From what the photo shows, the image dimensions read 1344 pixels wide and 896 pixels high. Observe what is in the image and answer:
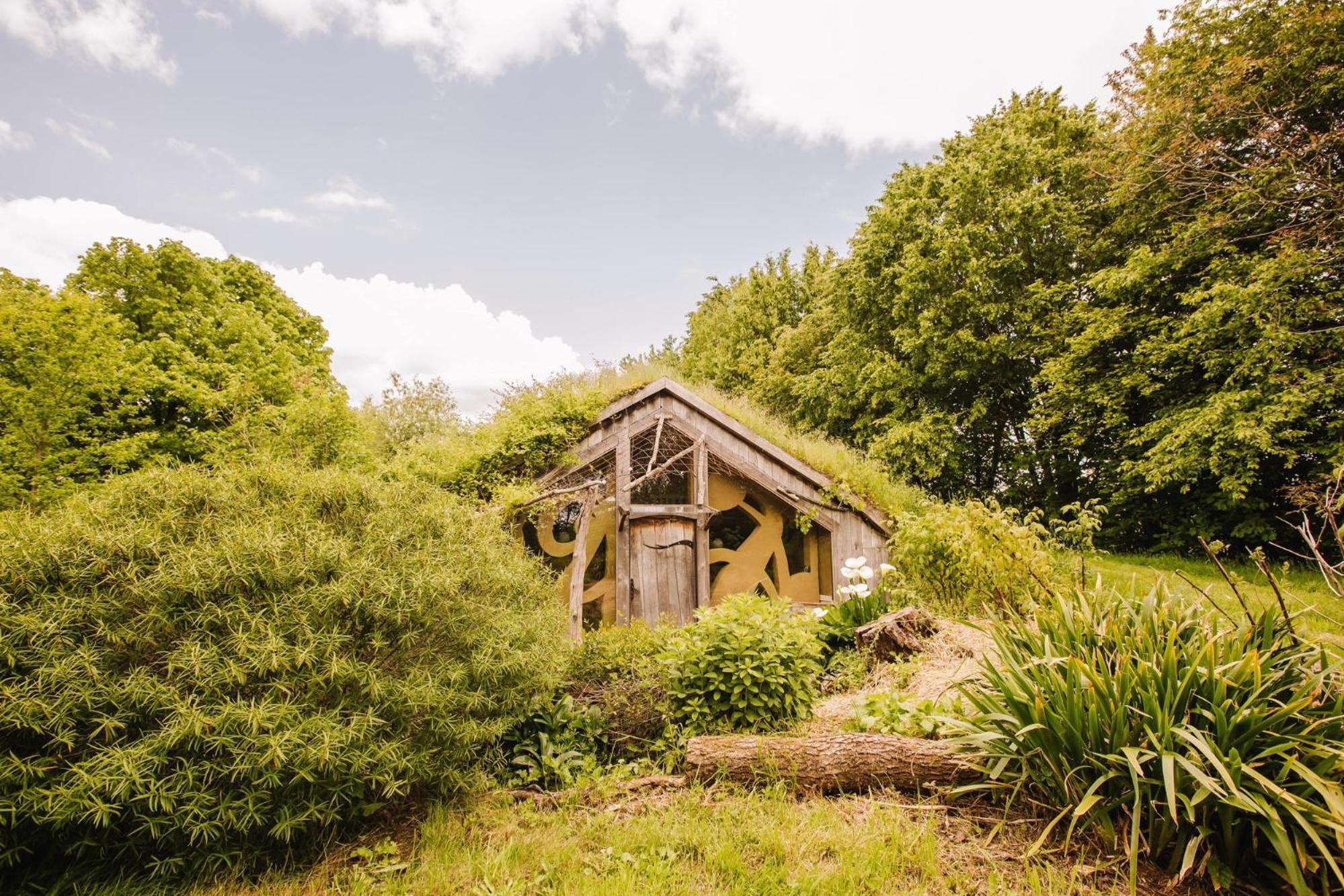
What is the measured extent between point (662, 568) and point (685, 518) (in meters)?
0.92

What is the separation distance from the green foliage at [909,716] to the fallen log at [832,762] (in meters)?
0.25

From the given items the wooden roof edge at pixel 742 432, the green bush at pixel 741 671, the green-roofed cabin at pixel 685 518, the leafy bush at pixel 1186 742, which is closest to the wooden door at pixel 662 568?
the green-roofed cabin at pixel 685 518

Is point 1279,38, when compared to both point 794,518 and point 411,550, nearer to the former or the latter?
point 794,518

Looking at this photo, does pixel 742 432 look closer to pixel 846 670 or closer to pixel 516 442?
pixel 516 442

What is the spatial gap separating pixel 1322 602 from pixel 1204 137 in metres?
9.33

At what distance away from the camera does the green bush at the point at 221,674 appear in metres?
2.60

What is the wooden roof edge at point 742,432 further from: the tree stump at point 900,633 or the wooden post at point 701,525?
the tree stump at point 900,633

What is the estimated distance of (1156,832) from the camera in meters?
2.63

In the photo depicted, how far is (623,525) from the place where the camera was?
30.5 ft

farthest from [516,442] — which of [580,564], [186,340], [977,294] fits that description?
[977,294]

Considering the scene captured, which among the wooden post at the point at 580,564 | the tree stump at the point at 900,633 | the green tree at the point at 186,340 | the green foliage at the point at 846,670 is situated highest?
the green tree at the point at 186,340

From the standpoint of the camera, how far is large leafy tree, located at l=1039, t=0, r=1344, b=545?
31.1ft

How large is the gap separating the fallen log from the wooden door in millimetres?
5324

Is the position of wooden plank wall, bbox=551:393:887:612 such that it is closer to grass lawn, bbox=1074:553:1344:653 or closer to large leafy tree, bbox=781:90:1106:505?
grass lawn, bbox=1074:553:1344:653
